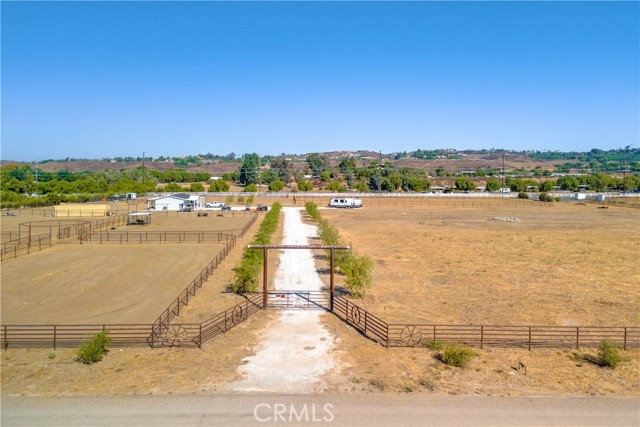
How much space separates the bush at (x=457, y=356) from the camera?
47.0ft

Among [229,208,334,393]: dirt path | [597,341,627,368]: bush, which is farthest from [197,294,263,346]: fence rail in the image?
[597,341,627,368]: bush

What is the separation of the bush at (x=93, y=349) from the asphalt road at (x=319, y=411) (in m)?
2.24

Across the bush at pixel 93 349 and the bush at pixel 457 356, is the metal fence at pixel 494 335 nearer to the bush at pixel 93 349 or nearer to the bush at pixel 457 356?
the bush at pixel 457 356

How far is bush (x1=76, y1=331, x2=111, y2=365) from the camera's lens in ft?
46.9

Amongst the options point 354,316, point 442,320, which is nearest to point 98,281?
point 354,316

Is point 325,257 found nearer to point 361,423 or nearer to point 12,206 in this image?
point 361,423

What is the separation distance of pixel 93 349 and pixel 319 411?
713cm

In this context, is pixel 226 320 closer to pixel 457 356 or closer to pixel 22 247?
pixel 457 356

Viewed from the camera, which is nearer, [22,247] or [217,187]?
[22,247]

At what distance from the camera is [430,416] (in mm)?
11289

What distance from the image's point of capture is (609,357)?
14367 millimetres

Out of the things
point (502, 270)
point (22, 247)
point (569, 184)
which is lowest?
point (502, 270)

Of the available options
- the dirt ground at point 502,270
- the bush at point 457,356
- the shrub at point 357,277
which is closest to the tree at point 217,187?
the dirt ground at point 502,270

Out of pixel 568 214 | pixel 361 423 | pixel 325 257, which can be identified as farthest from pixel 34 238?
pixel 568 214
